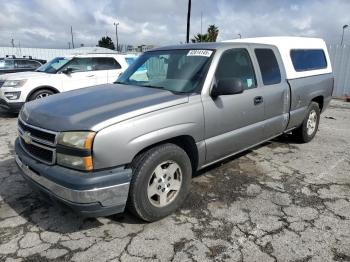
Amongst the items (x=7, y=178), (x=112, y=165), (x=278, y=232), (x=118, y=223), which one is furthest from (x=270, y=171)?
(x=7, y=178)

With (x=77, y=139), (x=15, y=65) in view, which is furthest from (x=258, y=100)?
(x=15, y=65)

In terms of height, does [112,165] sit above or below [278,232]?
above

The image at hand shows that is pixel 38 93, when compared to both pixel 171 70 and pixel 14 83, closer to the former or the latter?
pixel 14 83

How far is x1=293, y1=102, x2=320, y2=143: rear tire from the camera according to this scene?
580 centimetres

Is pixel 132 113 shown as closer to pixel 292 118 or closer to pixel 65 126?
pixel 65 126

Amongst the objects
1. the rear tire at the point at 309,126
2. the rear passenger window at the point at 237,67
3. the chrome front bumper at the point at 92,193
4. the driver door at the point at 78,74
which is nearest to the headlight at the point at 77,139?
the chrome front bumper at the point at 92,193

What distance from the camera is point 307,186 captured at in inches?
166

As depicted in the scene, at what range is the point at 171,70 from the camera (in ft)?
13.0

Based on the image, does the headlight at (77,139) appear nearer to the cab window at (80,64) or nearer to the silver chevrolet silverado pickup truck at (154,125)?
the silver chevrolet silverado pickup truck at (154,125)

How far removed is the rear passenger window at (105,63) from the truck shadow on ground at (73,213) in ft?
17.3

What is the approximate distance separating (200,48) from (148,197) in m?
1.95

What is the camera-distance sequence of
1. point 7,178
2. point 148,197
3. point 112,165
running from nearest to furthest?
1. point 112,165
2. point 148,197
3. point 7,178

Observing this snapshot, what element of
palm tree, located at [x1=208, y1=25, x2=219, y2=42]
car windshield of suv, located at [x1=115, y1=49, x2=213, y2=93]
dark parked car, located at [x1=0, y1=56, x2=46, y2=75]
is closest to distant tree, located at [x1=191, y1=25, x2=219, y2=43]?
palm tree, located at [x1=208, y1=25, x2=219, y2=42]

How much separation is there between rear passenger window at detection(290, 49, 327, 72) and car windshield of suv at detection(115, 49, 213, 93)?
212cm
